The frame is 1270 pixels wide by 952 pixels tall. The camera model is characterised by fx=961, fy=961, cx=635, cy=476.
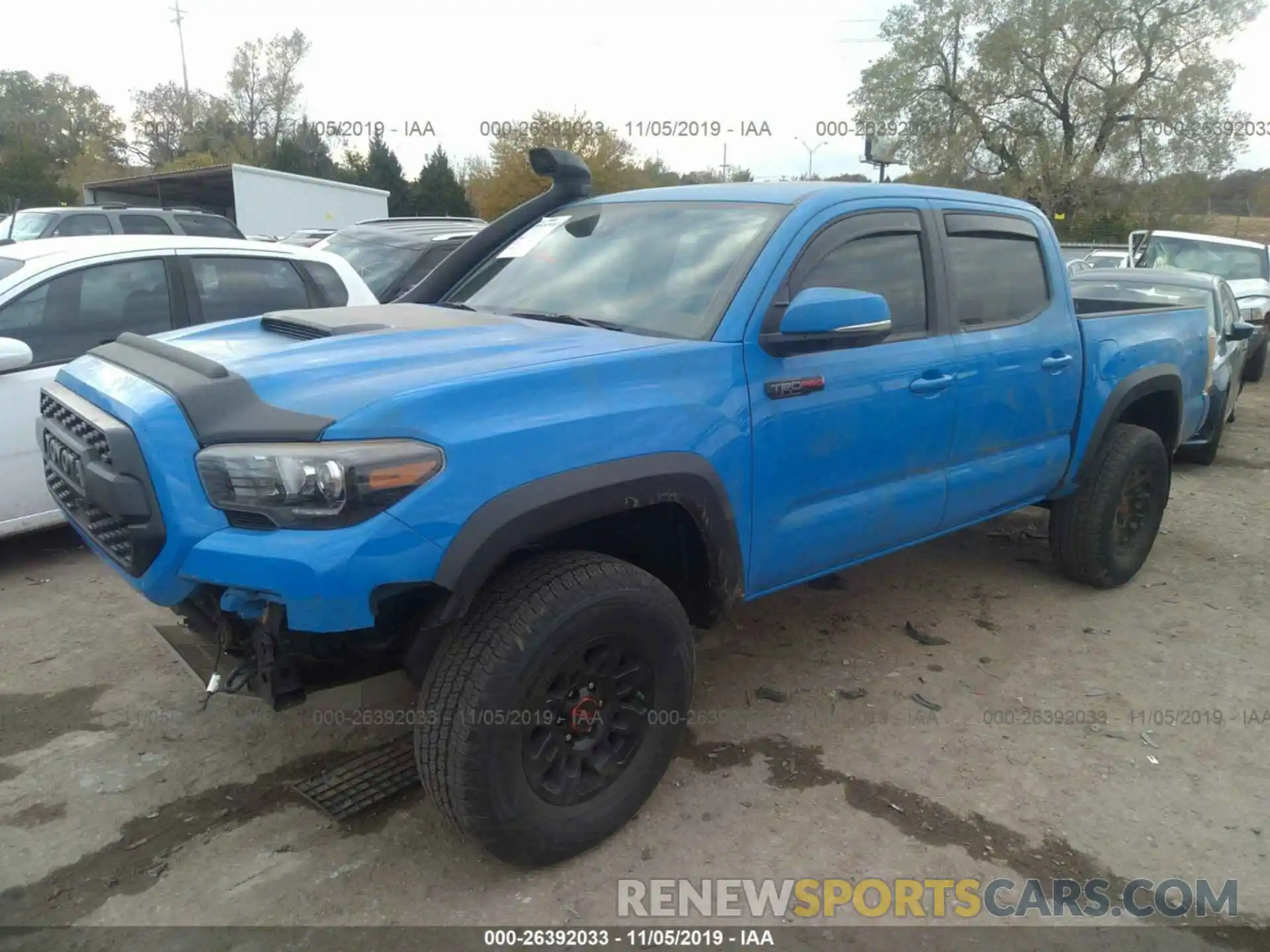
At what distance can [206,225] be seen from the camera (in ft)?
49.3

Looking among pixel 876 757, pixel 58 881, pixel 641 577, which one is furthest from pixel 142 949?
pixel 876 757

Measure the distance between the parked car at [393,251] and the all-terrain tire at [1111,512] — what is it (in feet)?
16.7

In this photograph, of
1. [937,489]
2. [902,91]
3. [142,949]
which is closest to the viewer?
[142,949]

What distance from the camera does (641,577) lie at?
275 centimetres

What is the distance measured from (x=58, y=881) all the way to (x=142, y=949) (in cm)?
44

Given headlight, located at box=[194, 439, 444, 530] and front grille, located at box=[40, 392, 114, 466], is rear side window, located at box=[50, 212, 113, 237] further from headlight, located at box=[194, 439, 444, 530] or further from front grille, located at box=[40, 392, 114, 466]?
headlight, located at box=[194, 439, 444, 530]

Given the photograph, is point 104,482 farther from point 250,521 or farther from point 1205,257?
point 1205,257

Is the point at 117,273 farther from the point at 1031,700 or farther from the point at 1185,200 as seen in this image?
the point at 1185,200

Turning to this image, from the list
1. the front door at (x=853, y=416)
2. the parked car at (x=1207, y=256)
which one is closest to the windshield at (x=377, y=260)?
the front door at (x=853, y=416)

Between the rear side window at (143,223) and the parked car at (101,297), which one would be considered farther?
the rear side window at (143,223)

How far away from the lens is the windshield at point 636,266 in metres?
3.16

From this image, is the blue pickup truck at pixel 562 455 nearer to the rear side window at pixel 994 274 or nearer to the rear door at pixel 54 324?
the rear side window at pixel 994 274

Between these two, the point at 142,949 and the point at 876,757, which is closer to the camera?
the point at 142,949

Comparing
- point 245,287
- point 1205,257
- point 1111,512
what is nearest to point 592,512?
point 1111,512
